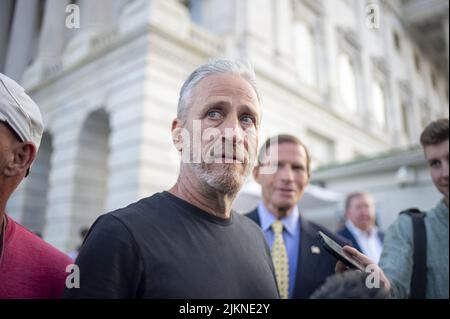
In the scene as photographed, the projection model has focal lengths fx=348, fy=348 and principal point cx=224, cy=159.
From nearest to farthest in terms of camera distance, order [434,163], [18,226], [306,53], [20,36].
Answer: [18,226] → [20,36] → [434,163] → [306,53]

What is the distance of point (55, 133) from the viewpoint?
5137mm

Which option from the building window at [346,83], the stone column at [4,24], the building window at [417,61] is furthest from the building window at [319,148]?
the stone column at [4,24]

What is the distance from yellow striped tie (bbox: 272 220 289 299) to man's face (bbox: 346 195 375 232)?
217 centimetres

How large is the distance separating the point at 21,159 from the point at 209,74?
0.64m

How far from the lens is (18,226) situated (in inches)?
47.4

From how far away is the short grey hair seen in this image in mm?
1182

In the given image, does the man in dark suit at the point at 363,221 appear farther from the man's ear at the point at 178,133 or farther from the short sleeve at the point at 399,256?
the man's ear at the point at 178,133

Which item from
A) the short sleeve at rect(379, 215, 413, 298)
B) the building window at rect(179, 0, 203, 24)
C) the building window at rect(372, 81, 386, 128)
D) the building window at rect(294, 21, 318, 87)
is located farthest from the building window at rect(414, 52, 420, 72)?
the building window at rect(179, 0, 203, 24)

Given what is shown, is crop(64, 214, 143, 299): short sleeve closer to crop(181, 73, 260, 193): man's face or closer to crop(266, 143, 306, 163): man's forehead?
crop(181, 73, 260, 193): man's face

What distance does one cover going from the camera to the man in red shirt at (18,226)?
98cm

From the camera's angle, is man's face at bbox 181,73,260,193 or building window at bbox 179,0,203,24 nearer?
man's face at bbox 181,73,260,193

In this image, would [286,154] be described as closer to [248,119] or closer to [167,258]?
[248,119]

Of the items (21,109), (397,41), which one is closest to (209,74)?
(21,109)
